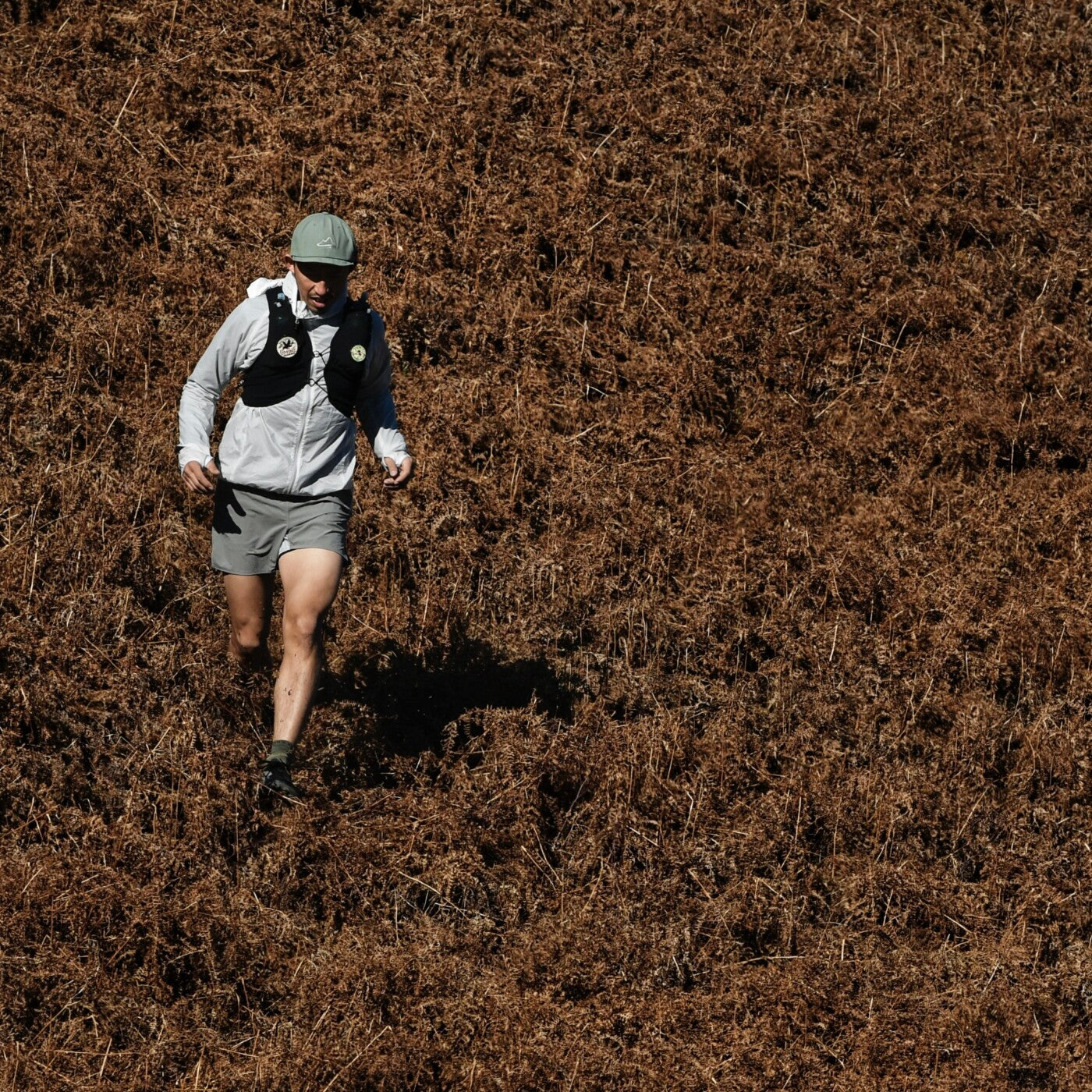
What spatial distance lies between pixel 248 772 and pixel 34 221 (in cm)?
447

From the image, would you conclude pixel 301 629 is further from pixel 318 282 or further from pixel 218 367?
pixel 318 282

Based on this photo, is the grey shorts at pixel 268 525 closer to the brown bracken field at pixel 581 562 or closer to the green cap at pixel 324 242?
the brown bracken field at pixel 581 562

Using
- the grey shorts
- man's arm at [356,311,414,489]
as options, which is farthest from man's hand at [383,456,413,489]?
the grey shorts

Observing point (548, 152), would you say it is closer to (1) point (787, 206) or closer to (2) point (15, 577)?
(1) point (787, 206)

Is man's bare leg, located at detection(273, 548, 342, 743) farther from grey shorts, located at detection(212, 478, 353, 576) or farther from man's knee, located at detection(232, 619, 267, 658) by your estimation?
man's knee, located at detection(232, 619, 267, 658)

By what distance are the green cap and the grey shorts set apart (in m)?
0.90

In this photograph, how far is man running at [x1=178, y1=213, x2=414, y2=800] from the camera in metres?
6.43

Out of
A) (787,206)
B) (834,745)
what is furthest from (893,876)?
(787,206)

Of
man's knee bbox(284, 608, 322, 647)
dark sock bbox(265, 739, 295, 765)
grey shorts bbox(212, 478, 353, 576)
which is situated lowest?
dark sock bbox(265, 739, 295, 765)

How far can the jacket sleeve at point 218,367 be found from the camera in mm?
6414

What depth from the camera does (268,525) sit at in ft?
21.7

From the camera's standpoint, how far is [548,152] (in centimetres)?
1098

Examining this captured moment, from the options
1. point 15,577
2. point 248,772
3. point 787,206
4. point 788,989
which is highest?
point 787,206

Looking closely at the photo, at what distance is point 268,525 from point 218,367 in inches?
24.5
